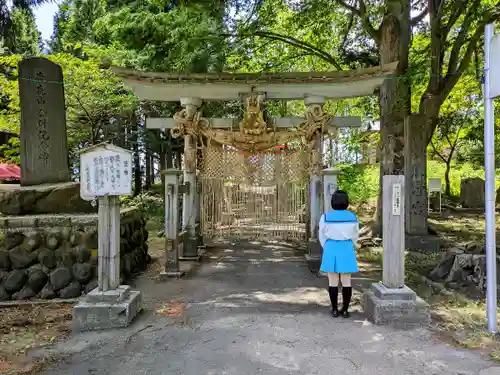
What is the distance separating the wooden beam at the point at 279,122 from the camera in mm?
8797

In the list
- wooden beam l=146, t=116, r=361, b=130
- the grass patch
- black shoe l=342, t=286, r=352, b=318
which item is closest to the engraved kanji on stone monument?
wooden beam l=146, t=116, r=361, b=130

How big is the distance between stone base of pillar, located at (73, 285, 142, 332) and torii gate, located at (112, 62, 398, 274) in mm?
4031

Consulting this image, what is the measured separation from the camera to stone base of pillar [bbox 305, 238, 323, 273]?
7.94 metres

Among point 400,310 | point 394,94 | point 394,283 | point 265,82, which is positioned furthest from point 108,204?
point 394,94

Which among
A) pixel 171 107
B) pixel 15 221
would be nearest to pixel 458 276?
pixel 15 221

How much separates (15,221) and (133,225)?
2.26m

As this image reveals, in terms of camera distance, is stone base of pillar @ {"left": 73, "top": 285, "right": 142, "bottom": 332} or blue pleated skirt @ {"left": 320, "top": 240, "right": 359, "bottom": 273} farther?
blue pleated skirt @ {"left": 320, "top": 240, "right": 359, "bottom": 273}

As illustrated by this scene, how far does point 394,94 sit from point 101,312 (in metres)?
9.63

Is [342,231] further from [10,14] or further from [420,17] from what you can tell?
[420,17]

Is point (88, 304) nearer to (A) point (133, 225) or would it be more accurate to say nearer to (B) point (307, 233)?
(A) point (133, 225)

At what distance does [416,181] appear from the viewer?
1054cm

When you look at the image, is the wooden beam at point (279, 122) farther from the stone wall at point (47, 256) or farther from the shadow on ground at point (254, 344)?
the shadow on ground at point (254, 344)

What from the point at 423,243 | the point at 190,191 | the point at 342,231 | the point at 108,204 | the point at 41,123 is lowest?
the point at 423,243

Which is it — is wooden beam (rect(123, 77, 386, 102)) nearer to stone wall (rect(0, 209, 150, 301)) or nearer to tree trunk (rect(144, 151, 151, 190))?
stone wall (rect(0, 209, 150, 301))
